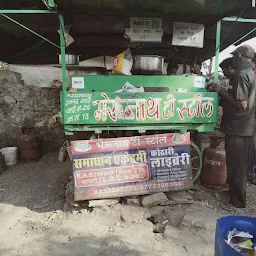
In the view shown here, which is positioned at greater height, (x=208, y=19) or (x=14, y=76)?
(x=208, y=19)

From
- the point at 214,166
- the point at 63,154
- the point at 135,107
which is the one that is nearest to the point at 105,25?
the point at 135,107

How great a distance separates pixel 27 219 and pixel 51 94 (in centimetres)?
424

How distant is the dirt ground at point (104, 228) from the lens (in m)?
3.40

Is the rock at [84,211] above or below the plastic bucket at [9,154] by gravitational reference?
below

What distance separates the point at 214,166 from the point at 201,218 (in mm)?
1300

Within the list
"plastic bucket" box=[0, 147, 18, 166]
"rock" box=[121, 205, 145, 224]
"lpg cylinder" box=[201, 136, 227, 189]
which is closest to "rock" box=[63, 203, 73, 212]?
"rock" box=[121, 205, 145, 224]

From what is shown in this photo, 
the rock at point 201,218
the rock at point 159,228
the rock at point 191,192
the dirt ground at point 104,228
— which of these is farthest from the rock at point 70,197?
the rock at point 191,192

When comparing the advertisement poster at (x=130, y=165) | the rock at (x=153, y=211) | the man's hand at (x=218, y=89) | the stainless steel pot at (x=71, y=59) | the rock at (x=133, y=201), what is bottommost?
the rock at (x=153, y=211)

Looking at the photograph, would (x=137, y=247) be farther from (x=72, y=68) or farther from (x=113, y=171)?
(x=72, y=68)

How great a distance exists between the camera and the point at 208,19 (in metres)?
4.59

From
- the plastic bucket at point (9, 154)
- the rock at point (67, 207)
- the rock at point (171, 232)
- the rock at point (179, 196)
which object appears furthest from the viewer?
the plastic bucket at point (9, 154)

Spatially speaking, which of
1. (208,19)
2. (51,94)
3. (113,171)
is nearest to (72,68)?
(113,171)

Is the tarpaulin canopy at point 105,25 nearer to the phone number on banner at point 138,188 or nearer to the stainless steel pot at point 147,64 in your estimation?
the stainless steel pot at point 147,64

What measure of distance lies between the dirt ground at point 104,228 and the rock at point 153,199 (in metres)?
0.09
